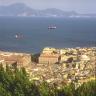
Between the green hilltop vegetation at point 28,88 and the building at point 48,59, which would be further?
the building at point 48,59

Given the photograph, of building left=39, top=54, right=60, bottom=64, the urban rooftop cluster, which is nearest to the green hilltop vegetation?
the urban rooftop cluster

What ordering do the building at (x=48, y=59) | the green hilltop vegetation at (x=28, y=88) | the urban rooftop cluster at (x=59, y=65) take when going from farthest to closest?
the building at (x=48, y=59)
the urban rooftop cluster at (x=59, y=65)
the green hilltop vegetation at (x=28, y=88)

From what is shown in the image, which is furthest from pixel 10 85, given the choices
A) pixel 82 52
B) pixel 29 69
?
pixel 82 52

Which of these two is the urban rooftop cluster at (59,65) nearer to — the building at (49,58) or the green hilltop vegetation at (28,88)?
the building at (49,58)

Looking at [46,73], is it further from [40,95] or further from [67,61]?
[40,95]

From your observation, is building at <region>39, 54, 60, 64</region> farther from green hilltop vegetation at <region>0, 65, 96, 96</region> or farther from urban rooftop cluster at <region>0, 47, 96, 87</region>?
green hilltop vegetation at <region>0, 65, 96, 96</region>

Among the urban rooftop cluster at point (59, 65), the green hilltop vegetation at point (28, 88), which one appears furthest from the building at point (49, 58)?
the green hilltop vegetation at point (28, 88)

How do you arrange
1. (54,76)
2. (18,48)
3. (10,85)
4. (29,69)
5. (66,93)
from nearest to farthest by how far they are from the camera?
(66,93), (10,85), (54,76), (29,69), (18,48)

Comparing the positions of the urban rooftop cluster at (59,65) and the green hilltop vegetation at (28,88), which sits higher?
the green hilltop vegetation at (28,88)
